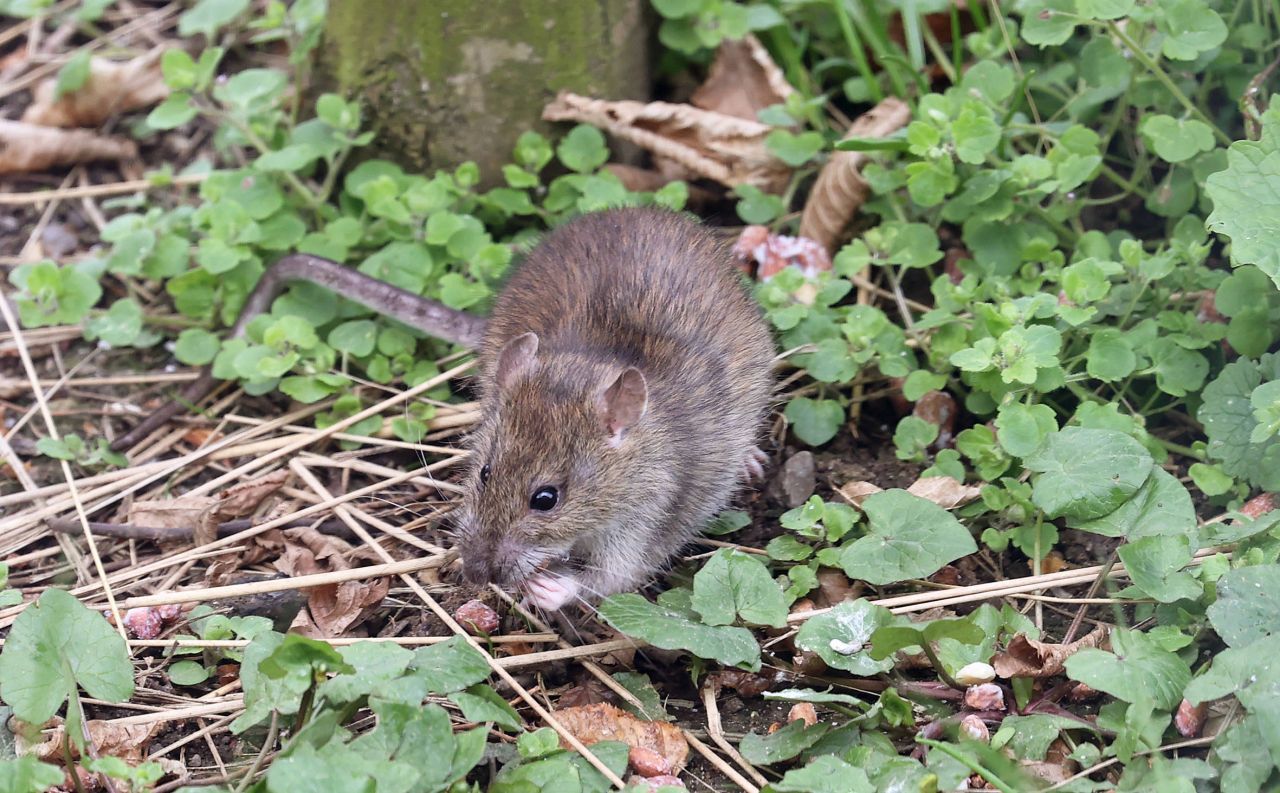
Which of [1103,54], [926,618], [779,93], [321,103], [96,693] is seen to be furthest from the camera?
[779,93]

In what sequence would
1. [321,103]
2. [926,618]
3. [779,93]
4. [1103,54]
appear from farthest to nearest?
[779,93]
[321,103]
[1103,54]
[926,618]

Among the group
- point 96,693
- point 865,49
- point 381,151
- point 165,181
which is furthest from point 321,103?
point 96,693

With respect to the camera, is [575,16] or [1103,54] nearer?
[1103,54]

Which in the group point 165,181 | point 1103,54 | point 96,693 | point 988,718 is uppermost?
point 1103,54

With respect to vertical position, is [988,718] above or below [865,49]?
below

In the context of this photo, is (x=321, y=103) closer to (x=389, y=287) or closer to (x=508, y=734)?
(x=389, y=287)

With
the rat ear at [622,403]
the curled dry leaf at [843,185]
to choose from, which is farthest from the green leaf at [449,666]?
the curled dry leaf at [843,185]

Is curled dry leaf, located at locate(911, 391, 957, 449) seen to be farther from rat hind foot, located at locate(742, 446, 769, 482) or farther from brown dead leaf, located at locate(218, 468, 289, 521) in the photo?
brown dead leaf, located at locate(218, 468, 289, 521)

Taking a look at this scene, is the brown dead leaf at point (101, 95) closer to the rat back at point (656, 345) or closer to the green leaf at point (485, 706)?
the rat back at point (656, 345)
